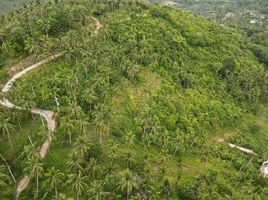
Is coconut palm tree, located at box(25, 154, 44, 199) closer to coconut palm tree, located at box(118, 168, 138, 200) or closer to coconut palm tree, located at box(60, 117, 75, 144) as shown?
coconut palm tree, located at box(60, 117, 75, 144)


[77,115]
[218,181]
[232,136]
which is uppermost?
[77,115]

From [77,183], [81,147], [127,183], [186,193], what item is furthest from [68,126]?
[186,193]

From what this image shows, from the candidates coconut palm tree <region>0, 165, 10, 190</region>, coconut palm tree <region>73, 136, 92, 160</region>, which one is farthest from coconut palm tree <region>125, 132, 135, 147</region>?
coconut palm tree <region>0, 165, 10, 190</region>

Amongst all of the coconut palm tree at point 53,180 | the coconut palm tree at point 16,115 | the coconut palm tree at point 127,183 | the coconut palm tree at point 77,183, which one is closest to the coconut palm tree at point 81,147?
the coconut palm tree at point 77,183

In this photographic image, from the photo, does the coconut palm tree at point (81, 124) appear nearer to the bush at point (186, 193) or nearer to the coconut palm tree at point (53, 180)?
the coconut palm tree at point (53, 180)

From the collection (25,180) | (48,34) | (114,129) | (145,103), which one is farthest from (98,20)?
(25,180)

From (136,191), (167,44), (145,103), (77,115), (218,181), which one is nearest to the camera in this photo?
(136,191)

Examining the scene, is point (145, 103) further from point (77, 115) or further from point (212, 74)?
point (212, 74)

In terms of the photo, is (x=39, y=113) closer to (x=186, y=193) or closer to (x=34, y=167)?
(x=34, y=167)

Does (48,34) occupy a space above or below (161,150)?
above
